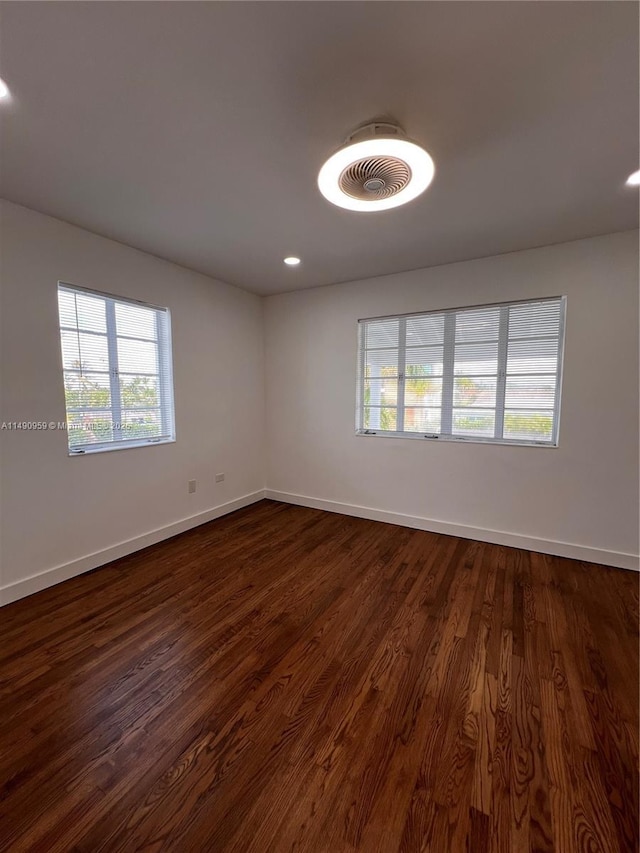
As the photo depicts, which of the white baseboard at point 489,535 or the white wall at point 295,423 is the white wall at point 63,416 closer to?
the white wall at point 295,423

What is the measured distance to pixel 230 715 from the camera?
57.2 inches

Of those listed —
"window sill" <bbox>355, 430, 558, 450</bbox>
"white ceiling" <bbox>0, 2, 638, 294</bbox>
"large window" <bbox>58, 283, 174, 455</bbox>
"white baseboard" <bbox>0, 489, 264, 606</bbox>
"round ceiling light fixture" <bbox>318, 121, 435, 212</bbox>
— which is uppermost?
"white ceiling" <bbox>0, 2, 638, 294</bbox>

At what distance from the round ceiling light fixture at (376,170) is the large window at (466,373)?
69.7 inches

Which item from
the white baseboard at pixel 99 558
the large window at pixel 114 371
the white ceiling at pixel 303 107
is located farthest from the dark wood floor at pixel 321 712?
the white ceiling at pixel 303 107

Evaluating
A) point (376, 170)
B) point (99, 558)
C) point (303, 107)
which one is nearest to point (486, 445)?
point (376, 170)

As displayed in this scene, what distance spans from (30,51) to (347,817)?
9.33ft

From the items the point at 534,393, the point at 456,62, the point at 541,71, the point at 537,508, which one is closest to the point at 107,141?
the point at 456,62

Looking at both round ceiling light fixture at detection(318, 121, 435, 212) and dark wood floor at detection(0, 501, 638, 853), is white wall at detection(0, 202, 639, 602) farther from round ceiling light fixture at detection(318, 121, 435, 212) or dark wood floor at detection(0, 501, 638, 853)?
round ceiling light fixture at detection(318, 121, 435, 212)

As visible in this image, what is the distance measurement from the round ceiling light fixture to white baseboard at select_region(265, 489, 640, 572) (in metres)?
2.81

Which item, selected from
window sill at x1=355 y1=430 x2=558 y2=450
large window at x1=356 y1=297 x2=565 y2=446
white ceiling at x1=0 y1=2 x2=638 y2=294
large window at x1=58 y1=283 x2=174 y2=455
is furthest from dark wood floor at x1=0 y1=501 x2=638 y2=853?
white ceiling at x1=0 y1=2 x2=638 y2=294

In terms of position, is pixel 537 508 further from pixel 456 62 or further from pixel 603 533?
pixel 456 62

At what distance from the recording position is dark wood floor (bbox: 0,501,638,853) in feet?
3.57

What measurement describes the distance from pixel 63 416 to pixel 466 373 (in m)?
3.36

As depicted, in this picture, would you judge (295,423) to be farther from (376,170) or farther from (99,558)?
(376,170)
